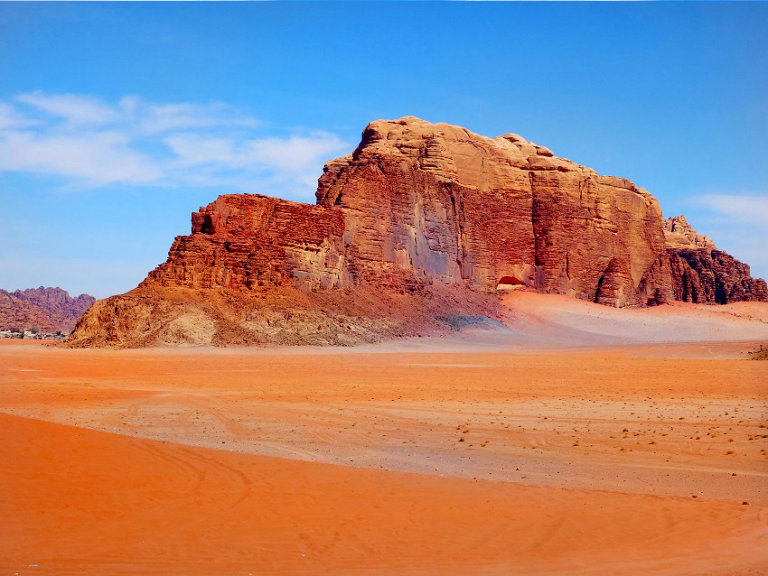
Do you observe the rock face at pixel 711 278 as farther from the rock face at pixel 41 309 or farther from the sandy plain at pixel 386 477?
the rock face at pixel 41 309

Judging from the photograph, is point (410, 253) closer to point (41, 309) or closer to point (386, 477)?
point (386, 477)

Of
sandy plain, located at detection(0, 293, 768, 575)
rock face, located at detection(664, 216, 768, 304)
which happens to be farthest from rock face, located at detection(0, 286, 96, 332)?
sandy plain, located at detection(0, 293, 768, 575)

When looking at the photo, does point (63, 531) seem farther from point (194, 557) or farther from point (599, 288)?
point (599, 288)

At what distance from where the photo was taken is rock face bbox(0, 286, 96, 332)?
97.9 meters

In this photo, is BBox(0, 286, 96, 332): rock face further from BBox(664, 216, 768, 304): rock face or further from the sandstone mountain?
BBox(664, 216, 768, 304): rock face

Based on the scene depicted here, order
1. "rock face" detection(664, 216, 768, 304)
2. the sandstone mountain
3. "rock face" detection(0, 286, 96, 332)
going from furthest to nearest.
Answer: "rock face" detection(0, 286, 96, 332) → "rock face" detection(664, 216, 768, 304) → the sandstone mountain

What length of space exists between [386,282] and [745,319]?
1549 inches

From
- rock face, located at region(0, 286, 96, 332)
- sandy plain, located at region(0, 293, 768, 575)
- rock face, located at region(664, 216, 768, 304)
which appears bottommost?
sandy plain, located at region(0, 293, 768, 575)

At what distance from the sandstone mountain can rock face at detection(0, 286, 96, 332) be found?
50312 millimetres

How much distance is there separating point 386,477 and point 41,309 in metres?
123

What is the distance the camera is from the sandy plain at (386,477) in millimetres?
7047

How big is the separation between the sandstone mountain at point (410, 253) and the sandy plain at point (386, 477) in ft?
75.0

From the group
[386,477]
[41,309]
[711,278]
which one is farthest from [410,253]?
[41,309]

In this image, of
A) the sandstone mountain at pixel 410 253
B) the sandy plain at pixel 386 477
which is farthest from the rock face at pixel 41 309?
the sandy plain at pixel 386 477
